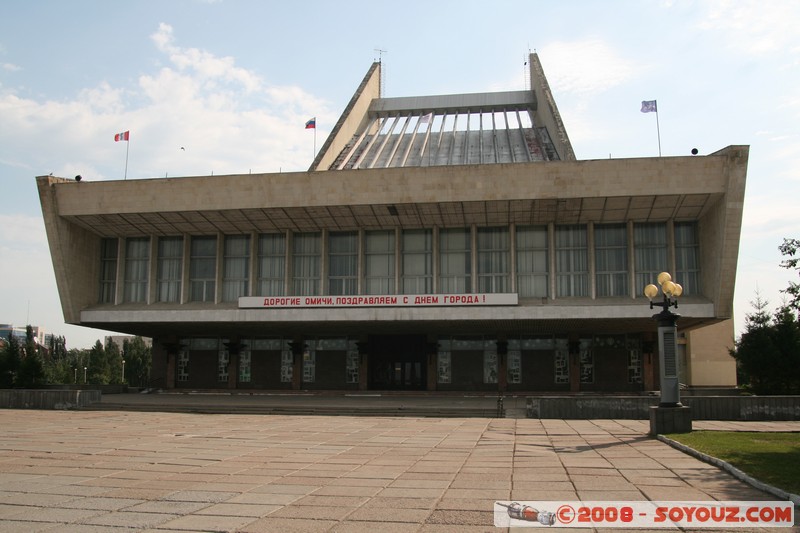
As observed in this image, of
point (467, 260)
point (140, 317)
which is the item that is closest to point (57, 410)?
point (140, 317)

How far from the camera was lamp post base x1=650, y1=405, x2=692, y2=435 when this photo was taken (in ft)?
58.3

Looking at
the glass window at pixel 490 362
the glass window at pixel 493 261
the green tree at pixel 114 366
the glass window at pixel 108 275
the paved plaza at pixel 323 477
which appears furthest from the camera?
the green tree at pixel 114 366

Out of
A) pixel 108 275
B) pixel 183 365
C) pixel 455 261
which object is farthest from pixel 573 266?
pixel 108 275

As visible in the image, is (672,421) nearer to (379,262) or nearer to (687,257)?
(687,257)

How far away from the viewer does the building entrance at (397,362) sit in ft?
141

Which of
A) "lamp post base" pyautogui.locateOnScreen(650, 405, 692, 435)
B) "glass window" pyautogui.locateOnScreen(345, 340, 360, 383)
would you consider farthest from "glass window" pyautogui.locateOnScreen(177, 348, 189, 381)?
"lamp post base" pyautogui.locateOnScreen(650, 405, 692, 435)

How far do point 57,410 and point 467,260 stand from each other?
22392 millimetres

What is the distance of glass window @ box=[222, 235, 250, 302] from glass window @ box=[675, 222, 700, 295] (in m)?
24.8

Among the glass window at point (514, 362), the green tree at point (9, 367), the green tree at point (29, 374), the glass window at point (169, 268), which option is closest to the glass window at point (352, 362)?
the glass window at point (514, 362)

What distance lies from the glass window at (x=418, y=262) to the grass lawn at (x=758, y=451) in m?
23.4

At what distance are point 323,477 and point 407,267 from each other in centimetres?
2861

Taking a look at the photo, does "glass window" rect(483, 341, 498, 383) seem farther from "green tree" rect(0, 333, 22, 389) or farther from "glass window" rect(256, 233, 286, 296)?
"green tree" rect(0, 333, 22, 389)

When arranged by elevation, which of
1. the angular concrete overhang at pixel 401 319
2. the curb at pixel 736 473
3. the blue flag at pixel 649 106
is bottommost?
the curb at pixel 736 473

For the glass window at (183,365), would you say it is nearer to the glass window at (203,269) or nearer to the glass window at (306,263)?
the glass window at (203,269)
